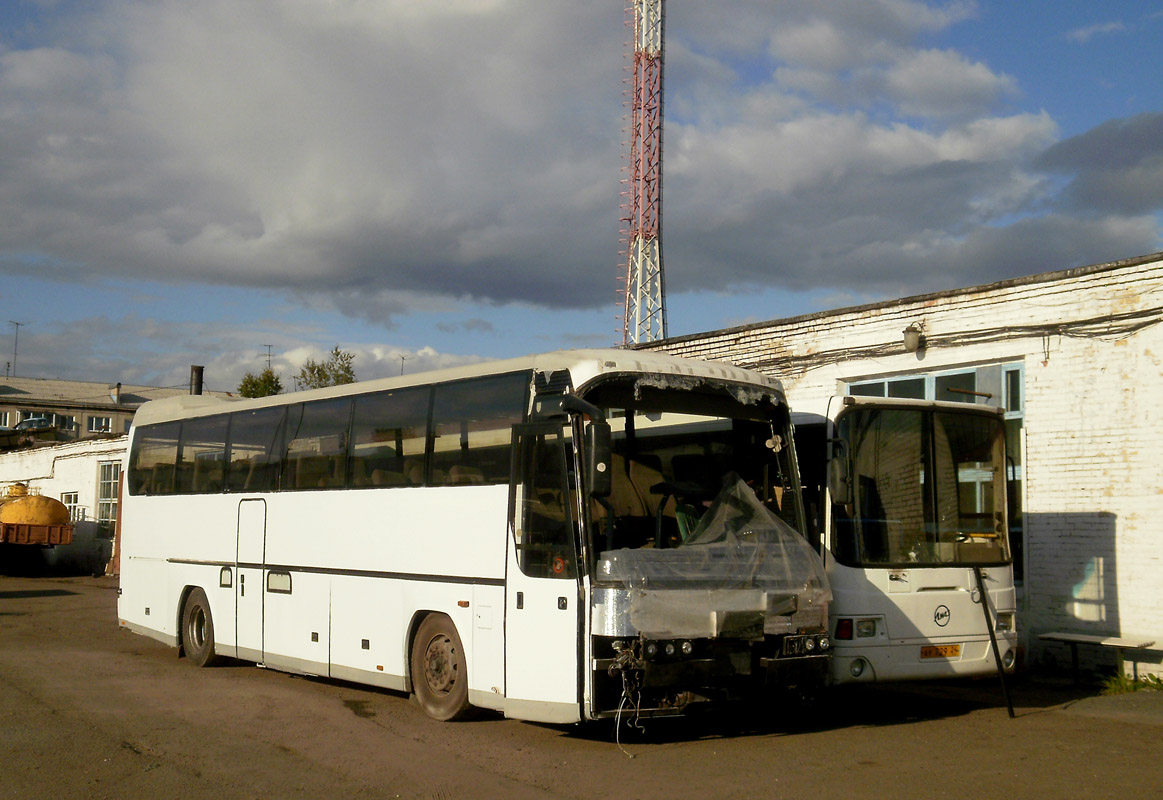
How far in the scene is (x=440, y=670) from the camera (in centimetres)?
966

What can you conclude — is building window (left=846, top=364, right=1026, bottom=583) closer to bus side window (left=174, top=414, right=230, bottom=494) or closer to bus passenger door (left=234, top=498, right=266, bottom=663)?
bus passenger door (left=234, top=498, right=266, bottom=663)

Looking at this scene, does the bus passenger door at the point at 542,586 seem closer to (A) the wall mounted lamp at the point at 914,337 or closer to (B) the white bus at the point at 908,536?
(B) the white bus at the point at 908,536

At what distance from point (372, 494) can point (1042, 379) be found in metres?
7.78

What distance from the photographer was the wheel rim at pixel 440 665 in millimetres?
9516

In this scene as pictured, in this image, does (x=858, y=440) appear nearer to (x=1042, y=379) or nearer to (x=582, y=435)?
(x=582, y=435)

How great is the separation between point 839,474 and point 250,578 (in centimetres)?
691

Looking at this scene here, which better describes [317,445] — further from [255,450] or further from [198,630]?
[198,630]

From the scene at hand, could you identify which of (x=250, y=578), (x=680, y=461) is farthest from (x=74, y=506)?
(x=680, y=461)

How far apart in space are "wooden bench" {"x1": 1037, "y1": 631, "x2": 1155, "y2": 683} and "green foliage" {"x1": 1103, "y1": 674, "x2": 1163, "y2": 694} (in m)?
0.12

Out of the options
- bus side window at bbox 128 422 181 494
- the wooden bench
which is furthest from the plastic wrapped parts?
bus side window at bbox 128 422 181 494

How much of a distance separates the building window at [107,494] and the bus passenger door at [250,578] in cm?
2635

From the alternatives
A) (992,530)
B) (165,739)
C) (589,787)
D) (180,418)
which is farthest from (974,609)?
(180,418)

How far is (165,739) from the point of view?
28.6 feet

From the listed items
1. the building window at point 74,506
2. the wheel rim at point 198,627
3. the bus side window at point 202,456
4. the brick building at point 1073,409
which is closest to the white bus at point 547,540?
the bus side window at point 202,456
